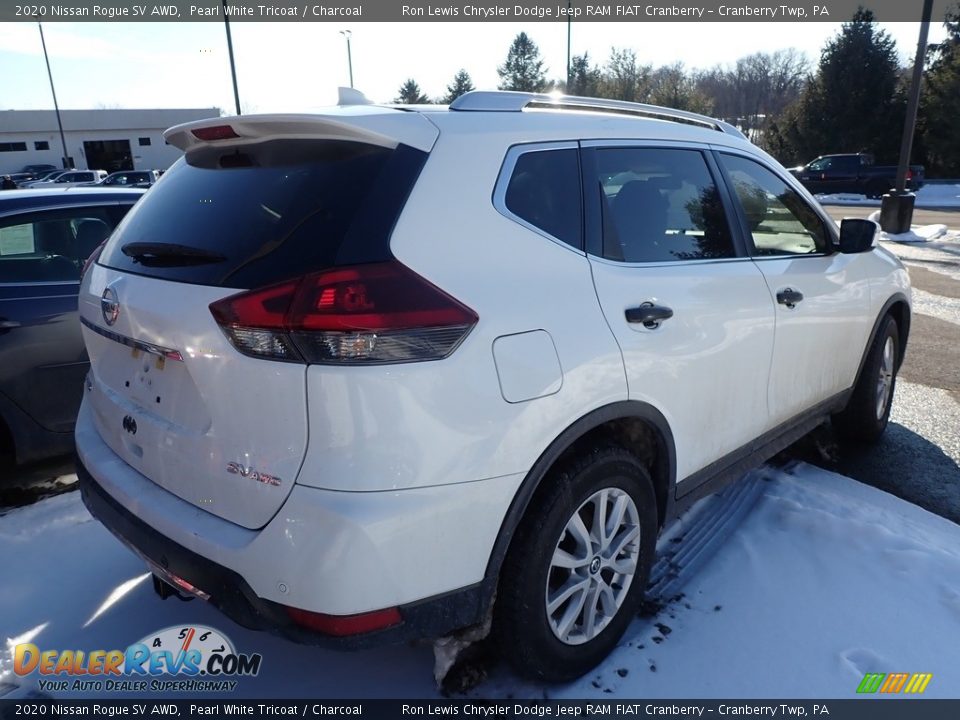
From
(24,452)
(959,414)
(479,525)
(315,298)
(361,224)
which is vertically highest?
(361,224)

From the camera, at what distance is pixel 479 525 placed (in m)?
1.95

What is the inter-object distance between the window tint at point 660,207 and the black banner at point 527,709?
1529mm

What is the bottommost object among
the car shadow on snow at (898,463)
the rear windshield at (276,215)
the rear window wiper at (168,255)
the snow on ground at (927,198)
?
the snow on ground at (927,198)

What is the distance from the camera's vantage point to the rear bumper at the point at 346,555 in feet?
5.79

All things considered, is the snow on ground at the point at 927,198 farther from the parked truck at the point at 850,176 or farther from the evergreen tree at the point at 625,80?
the evergreen tree at the point at 625,80

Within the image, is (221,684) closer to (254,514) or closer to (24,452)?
(254,514)

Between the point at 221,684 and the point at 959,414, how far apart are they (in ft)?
16.5

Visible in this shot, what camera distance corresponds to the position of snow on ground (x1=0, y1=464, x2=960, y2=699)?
2.40 m

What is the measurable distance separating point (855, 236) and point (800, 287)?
2.30 ft

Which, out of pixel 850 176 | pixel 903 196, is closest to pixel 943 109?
pixel 850 176

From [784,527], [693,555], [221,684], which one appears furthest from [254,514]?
[784,527]

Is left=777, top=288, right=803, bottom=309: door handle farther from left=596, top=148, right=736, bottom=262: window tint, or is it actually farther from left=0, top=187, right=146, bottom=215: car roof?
left=0, top=187, right=146, bottom=215: car roof

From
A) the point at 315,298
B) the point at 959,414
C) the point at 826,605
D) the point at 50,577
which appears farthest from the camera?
the point at 959,414

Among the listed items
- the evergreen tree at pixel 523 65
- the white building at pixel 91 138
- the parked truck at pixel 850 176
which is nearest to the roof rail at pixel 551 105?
the parked truck at pixel 850 176
